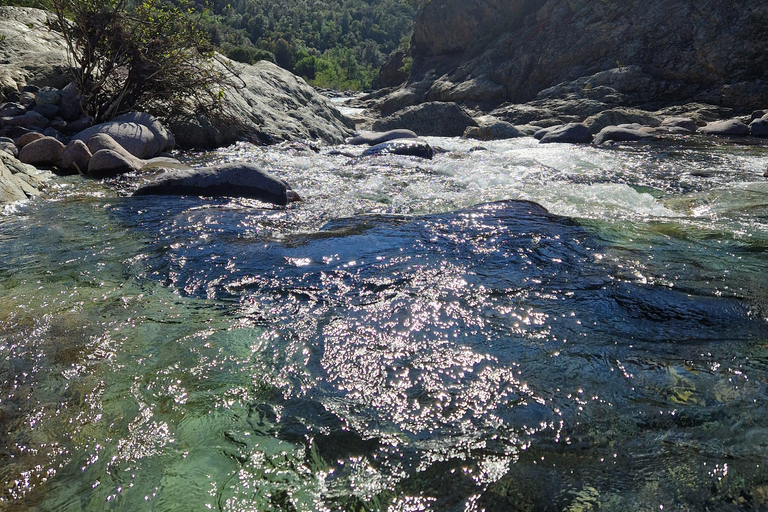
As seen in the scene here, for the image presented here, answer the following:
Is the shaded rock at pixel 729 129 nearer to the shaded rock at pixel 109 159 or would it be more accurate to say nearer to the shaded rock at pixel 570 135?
the shaded rock at pixel 570 135

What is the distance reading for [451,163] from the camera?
8.48 m

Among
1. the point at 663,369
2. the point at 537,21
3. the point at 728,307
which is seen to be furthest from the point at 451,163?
the point at 537,21

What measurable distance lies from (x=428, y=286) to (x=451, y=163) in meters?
5.62

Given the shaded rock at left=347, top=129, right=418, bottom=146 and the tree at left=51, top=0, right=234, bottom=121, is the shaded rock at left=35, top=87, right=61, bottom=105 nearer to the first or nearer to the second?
the tree at left=51, top=0, right=234, bottom=121

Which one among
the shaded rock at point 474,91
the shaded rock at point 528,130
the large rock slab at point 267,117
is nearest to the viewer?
the large rock slab at point 267,117

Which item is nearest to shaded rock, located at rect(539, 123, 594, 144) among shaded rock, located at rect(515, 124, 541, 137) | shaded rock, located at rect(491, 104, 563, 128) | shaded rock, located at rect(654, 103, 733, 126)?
shaded rock, located at rect(515, 124, 541, 137)

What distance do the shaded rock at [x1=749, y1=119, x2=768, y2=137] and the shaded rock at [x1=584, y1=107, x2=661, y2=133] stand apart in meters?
2.34

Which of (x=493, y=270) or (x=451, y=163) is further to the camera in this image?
(x=451, y=163)

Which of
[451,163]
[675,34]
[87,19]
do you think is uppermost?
[675,34]

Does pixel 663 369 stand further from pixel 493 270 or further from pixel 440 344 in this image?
pixel 493 270

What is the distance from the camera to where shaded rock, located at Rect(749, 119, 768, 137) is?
12.2 meters

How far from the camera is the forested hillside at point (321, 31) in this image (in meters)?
63.1

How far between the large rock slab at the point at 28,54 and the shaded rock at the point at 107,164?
9.41 ft

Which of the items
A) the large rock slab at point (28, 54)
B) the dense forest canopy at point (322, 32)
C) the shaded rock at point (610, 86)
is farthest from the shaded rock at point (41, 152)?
the dense forest canopy at point (322, 32)
